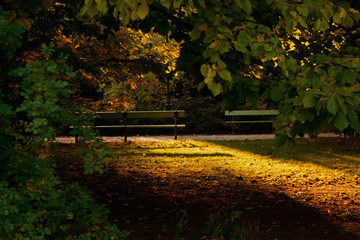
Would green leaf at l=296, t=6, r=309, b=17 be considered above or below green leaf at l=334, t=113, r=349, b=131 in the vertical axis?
above

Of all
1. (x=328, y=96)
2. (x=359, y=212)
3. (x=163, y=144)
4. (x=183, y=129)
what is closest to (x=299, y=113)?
(x=328, y=96)

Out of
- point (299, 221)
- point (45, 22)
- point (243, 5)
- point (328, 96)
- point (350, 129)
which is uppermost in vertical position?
point (45, 22)

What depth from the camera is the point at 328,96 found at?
2734mm

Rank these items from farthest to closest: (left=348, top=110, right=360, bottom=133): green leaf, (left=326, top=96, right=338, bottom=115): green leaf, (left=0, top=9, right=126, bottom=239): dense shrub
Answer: (left=348, top=110, right=360, bottom=133): green leaf < (left=326, top=96, right=338, bottom=115): green leaf < (left=0, top=9, right=126, bottom=239): dense shrub

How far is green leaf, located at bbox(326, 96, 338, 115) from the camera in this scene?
2572 millimetres

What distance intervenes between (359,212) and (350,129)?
354 cm

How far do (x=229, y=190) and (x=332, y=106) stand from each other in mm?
4770

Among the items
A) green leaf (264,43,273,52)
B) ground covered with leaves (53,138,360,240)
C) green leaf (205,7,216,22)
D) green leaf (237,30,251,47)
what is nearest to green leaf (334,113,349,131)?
green leaf (264,43,273,52)

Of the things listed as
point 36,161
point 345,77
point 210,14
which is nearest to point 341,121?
point 345,77

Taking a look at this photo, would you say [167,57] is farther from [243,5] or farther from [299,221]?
[243,5]

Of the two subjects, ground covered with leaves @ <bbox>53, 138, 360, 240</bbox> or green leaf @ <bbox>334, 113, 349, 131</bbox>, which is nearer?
green leaf @ <bbox>334, 113, 349, 131</bbox>

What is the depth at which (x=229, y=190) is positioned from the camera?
23.6ft

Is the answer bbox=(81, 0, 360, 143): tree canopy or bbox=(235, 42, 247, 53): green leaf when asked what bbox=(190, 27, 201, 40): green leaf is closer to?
bbox=(81, 0, 360, 143): tree canopy

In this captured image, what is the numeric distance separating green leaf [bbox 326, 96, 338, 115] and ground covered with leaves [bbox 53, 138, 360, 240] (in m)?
1.48
